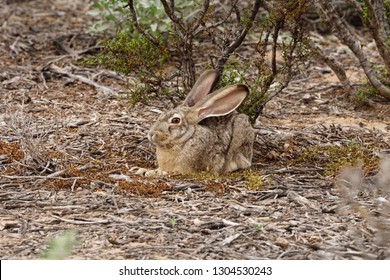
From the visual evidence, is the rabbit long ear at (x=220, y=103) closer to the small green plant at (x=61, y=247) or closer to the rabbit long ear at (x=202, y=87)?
the rabbit long ear at (x=202, y=87)

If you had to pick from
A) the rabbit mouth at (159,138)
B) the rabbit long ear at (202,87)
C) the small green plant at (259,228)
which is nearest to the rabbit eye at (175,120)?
the rabbit mouth at (159,138)

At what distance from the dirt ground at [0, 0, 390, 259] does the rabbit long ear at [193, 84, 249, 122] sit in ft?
2.04

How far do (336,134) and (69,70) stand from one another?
12.6 feet

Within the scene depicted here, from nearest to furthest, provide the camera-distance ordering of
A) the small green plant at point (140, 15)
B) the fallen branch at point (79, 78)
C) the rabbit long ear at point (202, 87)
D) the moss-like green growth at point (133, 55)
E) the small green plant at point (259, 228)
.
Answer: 1. the small green plant at point (259, 228)
2. the rabbit long ear at point (202, 87)
3. the moss-like green growth at point (133, 55)
4. the fallen branch at point (79, 78)
5. the small green plant at point (140, 15)

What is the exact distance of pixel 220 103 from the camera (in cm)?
799

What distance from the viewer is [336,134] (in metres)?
9.43

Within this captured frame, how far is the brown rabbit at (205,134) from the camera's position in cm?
782

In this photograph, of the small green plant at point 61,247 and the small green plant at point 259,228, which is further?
the small green plant at point 259,228

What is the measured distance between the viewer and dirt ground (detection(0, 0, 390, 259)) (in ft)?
19.5

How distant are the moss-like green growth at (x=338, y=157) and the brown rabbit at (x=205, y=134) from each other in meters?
0.69

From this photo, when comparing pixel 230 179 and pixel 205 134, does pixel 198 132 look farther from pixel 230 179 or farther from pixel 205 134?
pixel 230 179

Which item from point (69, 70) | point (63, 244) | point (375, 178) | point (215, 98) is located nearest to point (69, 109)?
point (69, 70)

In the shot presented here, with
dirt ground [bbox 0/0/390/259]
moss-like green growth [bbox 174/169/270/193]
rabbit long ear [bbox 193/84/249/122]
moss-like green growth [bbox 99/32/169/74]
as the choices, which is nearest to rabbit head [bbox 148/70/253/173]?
rabbit long ear [bbox 193/84/249/122]

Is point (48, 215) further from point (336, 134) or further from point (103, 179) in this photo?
point (336, 134)
